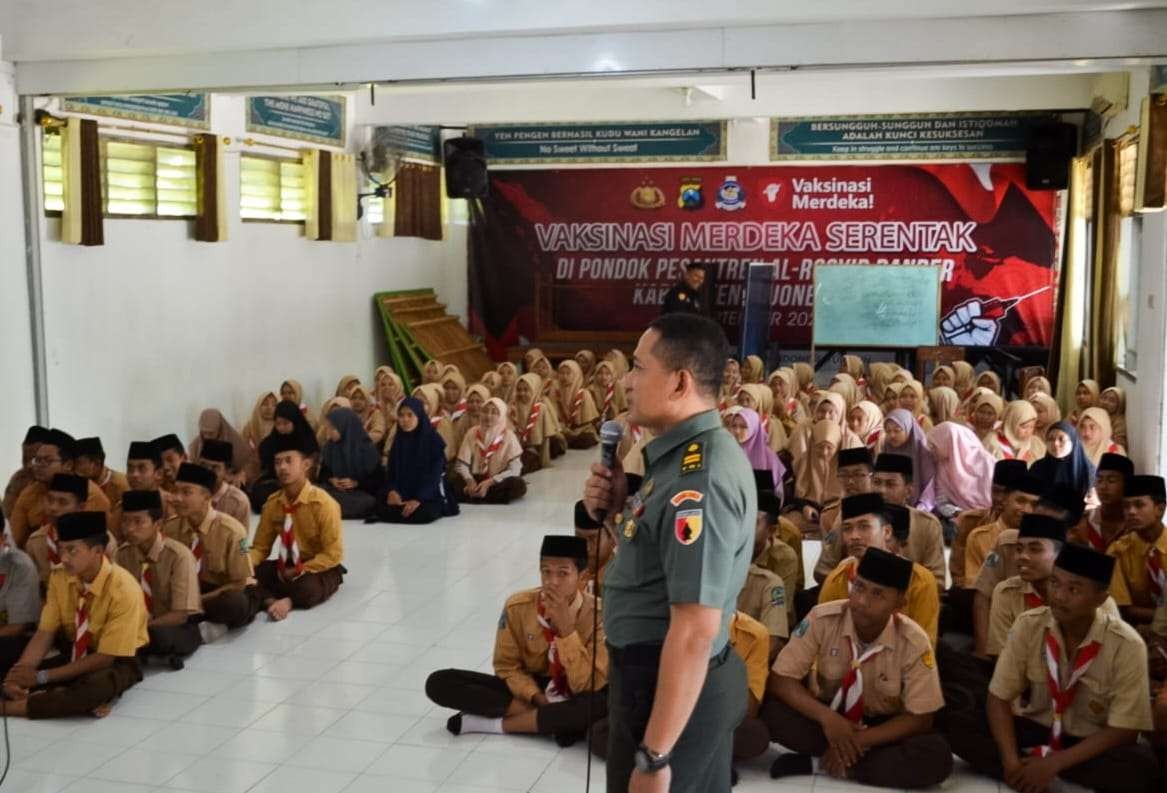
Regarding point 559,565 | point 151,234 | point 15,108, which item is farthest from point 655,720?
point 151,234

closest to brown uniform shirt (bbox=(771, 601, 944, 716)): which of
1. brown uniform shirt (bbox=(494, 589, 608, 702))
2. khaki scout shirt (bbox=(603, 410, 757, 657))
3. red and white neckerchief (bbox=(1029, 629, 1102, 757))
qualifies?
red and white neckerchief (bbox=(1029, 629, 1102, 757))

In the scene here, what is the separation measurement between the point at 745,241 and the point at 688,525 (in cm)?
1372

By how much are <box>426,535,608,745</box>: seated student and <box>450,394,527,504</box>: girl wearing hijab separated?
4.57 meters

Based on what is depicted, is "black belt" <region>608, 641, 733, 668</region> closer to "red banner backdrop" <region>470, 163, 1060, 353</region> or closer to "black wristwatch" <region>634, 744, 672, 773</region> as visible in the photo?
"black wristwatch" <region>634, 744, 672, 773</region>

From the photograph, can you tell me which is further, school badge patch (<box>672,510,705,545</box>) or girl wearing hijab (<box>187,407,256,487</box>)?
girl wearing hijab (<box>187,407,256,487</box>)

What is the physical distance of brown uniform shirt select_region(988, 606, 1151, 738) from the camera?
4441mm

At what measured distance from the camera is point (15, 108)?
28.0 ft

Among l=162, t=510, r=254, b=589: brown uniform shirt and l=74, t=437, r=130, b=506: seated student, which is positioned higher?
l=74, t=437, r=130, b=506: seated student

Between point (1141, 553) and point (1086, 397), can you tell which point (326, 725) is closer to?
point (1141, 553)

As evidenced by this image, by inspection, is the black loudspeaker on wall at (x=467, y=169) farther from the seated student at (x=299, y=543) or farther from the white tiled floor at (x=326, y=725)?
the seated student at (x=299, y=543)

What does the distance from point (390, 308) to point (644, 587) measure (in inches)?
472

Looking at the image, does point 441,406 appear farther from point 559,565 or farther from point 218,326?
point 559,565

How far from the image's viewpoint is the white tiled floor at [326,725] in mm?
4773

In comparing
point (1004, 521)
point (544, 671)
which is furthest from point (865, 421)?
point (544, 671)
